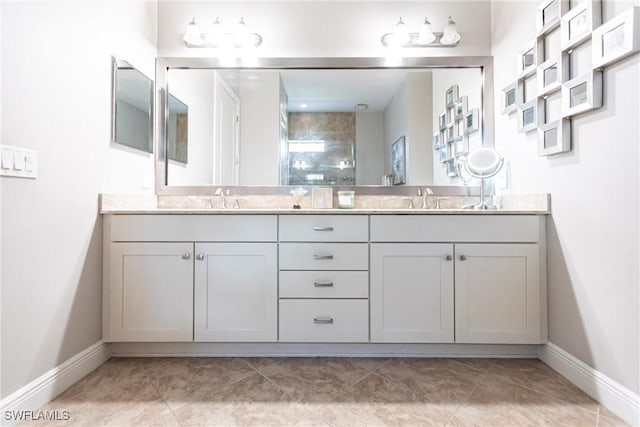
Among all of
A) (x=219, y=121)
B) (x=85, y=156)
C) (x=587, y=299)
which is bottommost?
(x=587, y=299)

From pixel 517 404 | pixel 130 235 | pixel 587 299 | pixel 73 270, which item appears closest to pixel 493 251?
pixel 587 299

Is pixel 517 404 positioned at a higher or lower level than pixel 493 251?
lower

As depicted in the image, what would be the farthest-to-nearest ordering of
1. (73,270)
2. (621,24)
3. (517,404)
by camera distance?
(73,270), (517,404), (621,24)

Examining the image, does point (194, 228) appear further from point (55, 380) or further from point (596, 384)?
point (596, 384)

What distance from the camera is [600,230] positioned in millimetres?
1395

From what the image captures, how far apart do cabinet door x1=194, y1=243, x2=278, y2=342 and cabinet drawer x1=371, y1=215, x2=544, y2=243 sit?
603 mm

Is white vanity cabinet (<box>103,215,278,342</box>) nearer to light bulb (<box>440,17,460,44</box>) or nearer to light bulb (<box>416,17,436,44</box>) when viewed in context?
light bulb (<box>416,17,436,44</box>)

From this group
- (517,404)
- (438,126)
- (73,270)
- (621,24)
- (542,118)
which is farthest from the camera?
(438,126)

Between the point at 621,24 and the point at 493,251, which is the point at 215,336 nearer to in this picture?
the point at 493,251

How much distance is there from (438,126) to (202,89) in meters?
1.62

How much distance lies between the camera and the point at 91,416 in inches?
51.8

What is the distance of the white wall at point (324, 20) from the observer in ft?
7.52

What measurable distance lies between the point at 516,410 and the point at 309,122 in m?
1.91

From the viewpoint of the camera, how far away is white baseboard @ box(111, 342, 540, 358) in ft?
5.98
